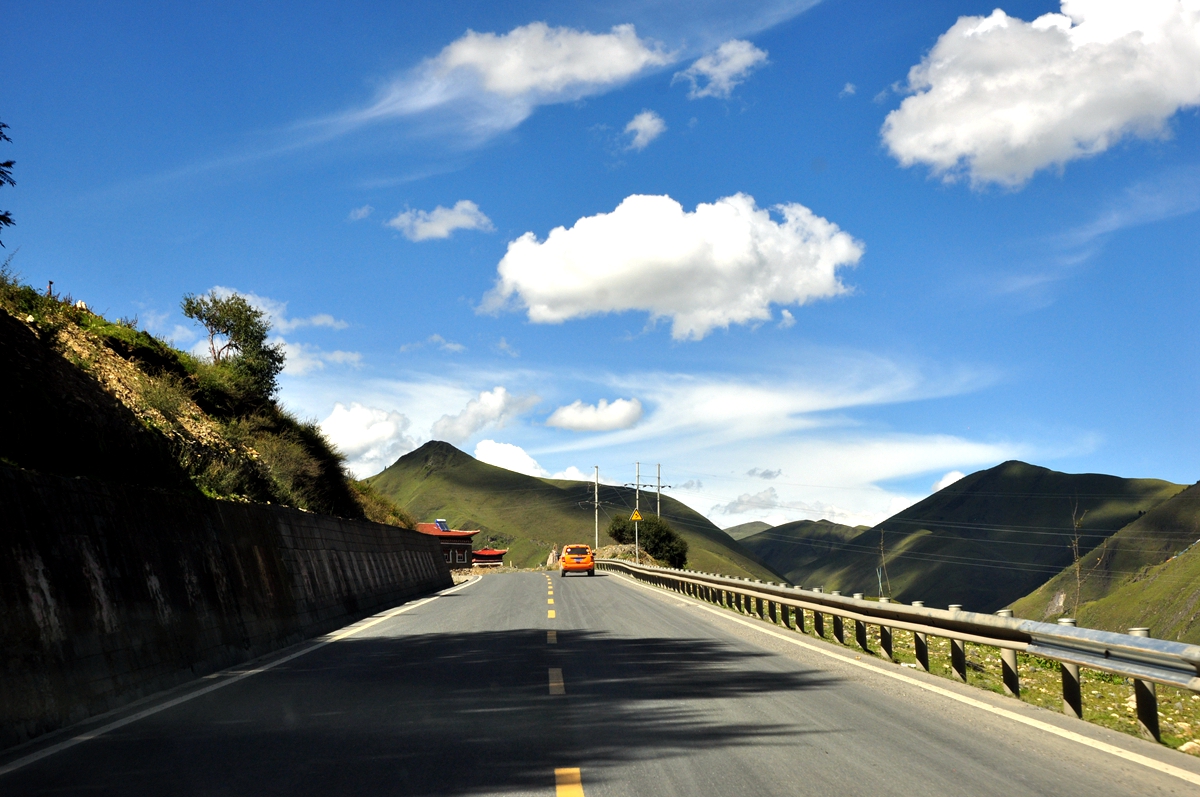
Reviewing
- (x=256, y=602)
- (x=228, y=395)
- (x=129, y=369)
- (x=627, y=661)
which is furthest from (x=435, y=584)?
(x=627, y=661)

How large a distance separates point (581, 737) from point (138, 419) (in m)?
16.4

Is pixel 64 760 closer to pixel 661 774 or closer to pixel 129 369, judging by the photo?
pixel 661 774

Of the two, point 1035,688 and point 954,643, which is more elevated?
point 954,643

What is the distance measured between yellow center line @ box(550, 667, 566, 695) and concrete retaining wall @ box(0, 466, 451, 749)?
4233mm

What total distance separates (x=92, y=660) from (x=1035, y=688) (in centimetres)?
1118

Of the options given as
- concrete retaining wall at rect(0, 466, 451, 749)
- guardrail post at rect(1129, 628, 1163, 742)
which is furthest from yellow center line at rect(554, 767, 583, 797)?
guardrail post at rect(1129, 628, 1163, 742)

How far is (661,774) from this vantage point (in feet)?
19.3

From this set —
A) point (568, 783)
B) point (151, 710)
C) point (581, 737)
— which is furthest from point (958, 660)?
point (151, 710)

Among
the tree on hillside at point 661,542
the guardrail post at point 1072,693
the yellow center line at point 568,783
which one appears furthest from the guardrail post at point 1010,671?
the tree on hillside at point 661,542

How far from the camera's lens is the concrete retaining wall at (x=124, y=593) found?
7.86m

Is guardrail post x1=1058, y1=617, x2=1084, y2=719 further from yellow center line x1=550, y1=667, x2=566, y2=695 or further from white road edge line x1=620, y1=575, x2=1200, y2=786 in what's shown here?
yellow center line x1=550, y1=667, x2=566, y2=695

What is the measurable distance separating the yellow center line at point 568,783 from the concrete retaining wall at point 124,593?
4.40 m

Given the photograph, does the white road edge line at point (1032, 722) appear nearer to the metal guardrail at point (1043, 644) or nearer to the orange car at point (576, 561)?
the metal guardrail at point (1043, 644)

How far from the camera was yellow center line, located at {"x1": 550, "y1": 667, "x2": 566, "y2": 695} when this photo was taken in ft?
31.0
